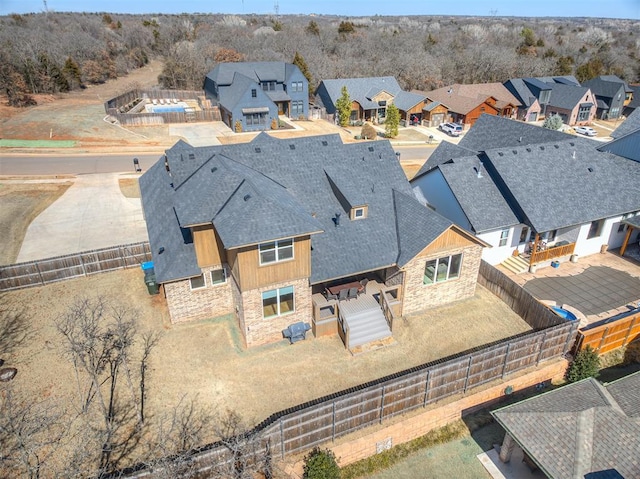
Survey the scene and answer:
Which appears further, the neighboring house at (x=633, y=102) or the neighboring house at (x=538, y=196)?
the neighboring house at (x=633, y=102)

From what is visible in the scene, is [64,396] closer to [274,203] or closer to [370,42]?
[274,203]

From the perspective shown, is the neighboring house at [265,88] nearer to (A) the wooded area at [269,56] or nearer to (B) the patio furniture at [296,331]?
(A) the wooded area at [269,56]

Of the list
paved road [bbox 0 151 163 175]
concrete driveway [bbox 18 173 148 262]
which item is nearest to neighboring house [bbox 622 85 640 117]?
paved road [bbox 0 151 163 175]

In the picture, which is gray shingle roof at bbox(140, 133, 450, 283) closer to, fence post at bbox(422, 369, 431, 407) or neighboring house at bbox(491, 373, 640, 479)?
fence post at bbox(422, 369, 431, 407)

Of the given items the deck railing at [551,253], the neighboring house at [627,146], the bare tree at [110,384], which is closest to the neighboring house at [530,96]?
the neighboring house at [627,146]

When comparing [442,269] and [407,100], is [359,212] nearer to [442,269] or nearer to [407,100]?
[442,269]

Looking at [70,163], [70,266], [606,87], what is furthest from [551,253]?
[606,87]
